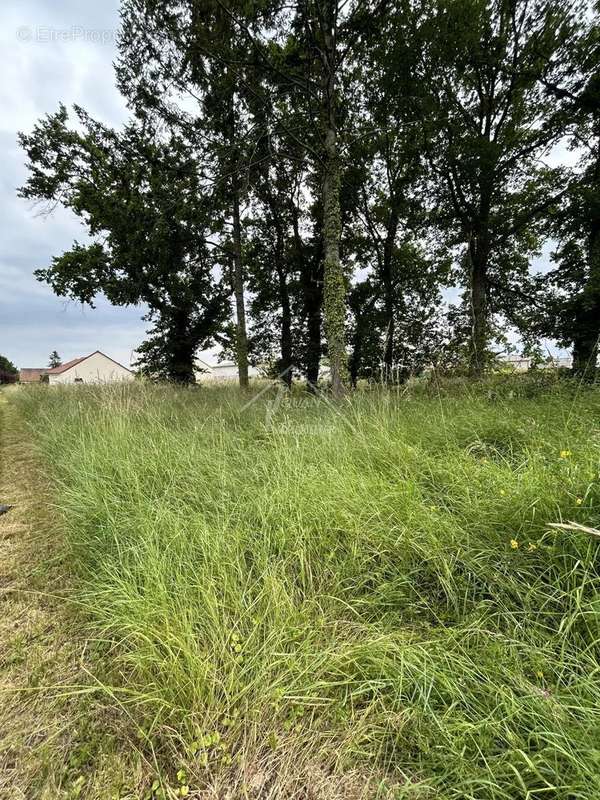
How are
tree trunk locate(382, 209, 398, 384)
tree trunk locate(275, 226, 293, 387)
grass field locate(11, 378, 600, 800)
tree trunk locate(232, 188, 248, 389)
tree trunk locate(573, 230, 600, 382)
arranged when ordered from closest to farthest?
grass field locate(11, 378, 600, 800) → tree trunk locate(573, 230, 600, 382) → tree trunk locate(232, 188, 248, 389) → tree trunk locate(382, 209, 398, 384) → tree trunk locate(275, 226, 293, 387)

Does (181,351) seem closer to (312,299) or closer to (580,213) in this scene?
(312,299)

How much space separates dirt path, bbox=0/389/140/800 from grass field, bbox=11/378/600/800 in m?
0.08

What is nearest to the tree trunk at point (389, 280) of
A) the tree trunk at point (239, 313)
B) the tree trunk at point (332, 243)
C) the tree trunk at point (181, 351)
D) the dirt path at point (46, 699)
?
the tree trunk at point (239, 313)

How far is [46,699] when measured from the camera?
1.19 metres

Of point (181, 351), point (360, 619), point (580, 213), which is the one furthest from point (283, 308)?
point (360, 619)

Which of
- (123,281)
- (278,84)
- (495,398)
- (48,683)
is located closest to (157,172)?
(123,281)

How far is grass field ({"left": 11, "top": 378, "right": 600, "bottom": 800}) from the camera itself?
90 centimetres

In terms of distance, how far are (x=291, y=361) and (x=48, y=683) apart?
495 inches

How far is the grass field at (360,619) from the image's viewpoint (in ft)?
2.95

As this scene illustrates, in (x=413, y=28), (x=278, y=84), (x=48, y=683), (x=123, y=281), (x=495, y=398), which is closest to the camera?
(x=48, y=683)

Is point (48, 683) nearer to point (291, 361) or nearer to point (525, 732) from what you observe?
point (525, 732)

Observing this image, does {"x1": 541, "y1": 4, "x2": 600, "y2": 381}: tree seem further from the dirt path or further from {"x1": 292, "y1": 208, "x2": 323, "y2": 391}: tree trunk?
the dirt path

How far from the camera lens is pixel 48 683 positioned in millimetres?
1233

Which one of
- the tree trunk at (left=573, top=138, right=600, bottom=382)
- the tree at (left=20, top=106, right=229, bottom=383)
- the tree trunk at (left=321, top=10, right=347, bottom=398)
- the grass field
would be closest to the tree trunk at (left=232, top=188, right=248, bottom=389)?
the tree at (left=20, top=106, right=229, bottom=383)
